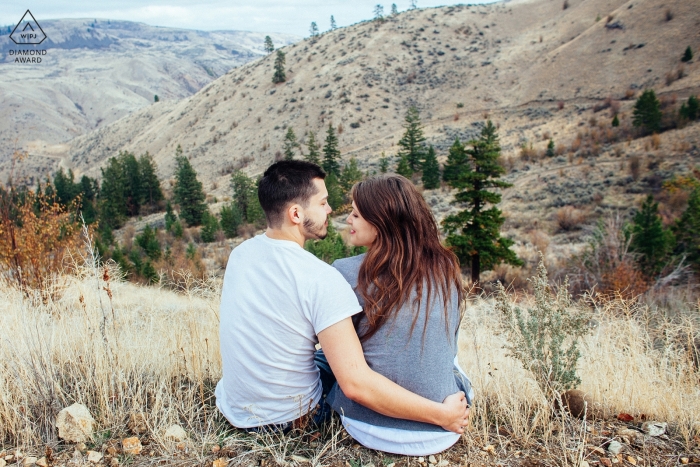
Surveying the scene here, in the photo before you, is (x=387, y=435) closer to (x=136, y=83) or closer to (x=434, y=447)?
(x=434, y=447)

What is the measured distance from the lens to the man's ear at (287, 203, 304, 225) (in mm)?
2191

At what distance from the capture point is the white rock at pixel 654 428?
2551mm

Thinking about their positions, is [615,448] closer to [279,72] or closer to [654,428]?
[654,428]

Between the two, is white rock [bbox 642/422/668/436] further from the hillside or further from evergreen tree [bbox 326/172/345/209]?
the hillside

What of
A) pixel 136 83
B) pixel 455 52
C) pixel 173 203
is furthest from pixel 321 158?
pixel 136 83

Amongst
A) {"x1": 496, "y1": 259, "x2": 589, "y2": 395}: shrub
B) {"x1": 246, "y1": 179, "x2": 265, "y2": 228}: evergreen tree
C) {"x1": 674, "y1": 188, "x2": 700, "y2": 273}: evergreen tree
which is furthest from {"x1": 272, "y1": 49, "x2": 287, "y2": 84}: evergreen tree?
{"x1": 496, "y1": 259, "x2": 589, "y2": 395}: shrub

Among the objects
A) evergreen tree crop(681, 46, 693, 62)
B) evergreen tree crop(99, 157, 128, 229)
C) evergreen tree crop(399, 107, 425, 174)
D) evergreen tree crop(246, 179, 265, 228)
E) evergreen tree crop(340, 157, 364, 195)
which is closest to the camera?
evergreen tree crop(246, 179, 265, 228)

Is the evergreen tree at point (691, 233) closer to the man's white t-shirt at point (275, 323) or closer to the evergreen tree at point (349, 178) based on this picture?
the man's white t-shirt at point (275, 323)

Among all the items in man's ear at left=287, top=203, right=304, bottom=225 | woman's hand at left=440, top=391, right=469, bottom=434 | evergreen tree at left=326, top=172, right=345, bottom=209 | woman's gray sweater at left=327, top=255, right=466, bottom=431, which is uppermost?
man's ear at left=287, top=203, right=304, bottom=225

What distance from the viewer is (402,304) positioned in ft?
6.75

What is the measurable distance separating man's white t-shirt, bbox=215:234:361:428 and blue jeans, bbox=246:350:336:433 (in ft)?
0.17

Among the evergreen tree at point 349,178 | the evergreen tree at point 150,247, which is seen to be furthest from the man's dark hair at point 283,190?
the evergreen tree at point 349,178

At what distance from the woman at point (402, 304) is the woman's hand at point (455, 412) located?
39mm

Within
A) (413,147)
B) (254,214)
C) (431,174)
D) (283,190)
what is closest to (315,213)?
(283,190)
